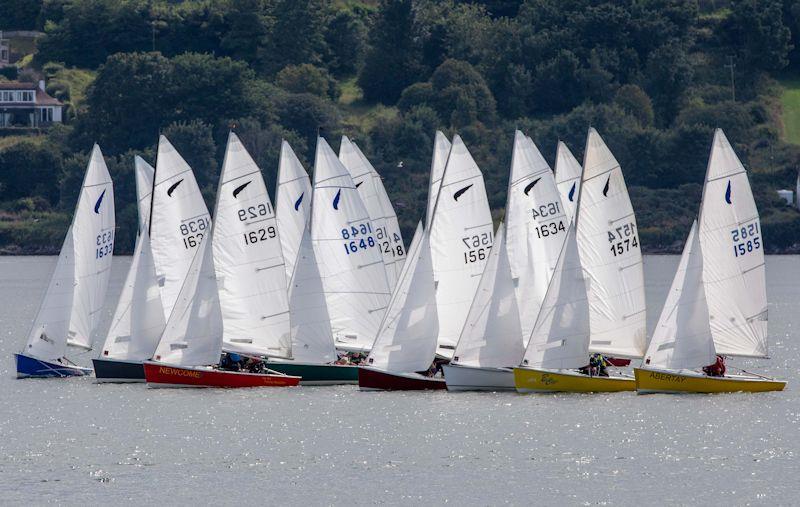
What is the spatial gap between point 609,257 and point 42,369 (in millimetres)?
21773

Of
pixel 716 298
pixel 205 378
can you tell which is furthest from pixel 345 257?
pixel 716 298

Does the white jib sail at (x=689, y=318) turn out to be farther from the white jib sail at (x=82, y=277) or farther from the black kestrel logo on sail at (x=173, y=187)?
the white jib sail at (x=82, y=277)

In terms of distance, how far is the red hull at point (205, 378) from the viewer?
6650cm

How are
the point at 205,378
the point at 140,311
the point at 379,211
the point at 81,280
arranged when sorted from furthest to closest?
the point at 379,211 → the point at 81,280 → the point at 140,311 → the point at 205,378

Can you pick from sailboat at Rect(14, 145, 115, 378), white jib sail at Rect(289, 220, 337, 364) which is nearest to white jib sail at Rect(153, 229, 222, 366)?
white jib sail at Rect(289, 220, 337, 364)

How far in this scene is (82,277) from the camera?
71.8 m

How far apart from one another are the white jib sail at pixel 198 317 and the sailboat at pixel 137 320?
7.14 ft

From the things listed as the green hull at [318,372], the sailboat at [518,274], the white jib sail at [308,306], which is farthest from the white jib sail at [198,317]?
the sailboat at [518,274]

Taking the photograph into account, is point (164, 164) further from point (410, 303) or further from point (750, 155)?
point (750, 155)

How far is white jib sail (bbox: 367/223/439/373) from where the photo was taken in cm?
6425

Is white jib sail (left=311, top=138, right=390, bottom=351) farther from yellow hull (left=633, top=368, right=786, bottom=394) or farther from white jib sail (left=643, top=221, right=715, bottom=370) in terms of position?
white jib sail (left=643, top=221, right=715, bottom=370)

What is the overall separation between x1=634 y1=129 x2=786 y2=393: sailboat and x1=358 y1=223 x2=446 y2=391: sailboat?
7003 millimetres

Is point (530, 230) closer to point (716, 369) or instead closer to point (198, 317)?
point (716, 369)

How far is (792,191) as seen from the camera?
18400 centimetres
